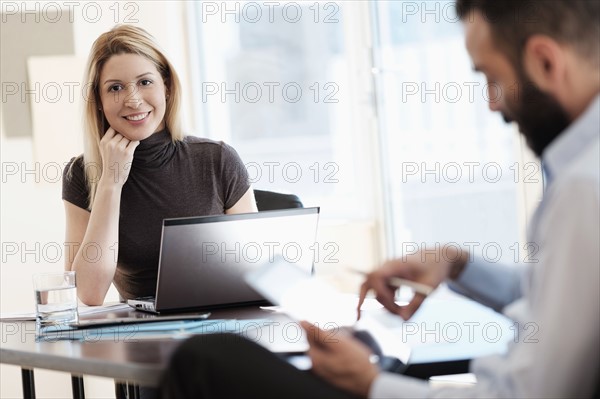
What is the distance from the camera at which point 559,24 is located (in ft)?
3.84

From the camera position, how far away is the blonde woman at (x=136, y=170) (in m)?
2.42

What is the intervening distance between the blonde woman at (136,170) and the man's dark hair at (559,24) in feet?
Result: 4.63

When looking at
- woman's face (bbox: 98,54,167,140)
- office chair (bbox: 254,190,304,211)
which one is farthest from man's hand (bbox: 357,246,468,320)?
woman's face (bbox: 98,54,167,140)

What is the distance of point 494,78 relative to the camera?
1268mm

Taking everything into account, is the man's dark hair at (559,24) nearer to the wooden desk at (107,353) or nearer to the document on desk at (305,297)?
the document on desk at (305,297)

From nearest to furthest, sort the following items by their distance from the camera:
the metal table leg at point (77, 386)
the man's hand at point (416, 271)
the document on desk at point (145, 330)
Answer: the man's hand at point (416, 271), the document on desk at point (145, 330), the metal table leg at point (77, 386)

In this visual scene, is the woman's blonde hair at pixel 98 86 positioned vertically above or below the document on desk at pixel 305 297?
above

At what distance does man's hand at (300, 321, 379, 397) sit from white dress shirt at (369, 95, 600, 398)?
71 mm

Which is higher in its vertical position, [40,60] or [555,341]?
[40,60]

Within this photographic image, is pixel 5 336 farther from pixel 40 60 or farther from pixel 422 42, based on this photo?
pixel 422 42

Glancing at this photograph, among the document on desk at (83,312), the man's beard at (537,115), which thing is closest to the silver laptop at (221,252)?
the document on desk at (83,312)

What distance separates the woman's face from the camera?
255 centimetres

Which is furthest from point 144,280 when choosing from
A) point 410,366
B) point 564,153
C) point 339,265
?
point 339,265

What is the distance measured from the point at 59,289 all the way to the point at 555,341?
3.54 ft
